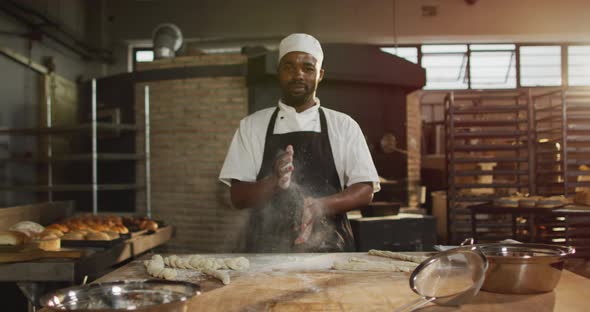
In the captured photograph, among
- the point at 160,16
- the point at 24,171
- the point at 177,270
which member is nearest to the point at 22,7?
the point at 24,171

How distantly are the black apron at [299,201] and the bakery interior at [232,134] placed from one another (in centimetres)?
17

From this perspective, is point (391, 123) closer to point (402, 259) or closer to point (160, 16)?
point (402, 259)

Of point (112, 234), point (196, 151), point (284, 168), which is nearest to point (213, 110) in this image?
point (196, 151)

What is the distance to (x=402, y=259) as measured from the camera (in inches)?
72.7

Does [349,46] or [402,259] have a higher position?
Answer: [349,46]

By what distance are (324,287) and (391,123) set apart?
5.27m

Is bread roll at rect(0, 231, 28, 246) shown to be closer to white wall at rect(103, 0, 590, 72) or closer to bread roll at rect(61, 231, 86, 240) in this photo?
bread roll at rect(61, 231, 86, 240)

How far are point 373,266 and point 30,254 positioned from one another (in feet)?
5.98

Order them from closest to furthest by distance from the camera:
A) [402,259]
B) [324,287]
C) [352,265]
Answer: [324,287] < [352,265] < [402,259]

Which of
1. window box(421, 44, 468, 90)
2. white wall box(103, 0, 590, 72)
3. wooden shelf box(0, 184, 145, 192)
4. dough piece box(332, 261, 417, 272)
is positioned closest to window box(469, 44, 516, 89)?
window box(421, 44, 468, 90)

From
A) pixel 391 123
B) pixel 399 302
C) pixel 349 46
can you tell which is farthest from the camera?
pixel 391 123

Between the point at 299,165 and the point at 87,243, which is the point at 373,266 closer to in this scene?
the point at 299,165

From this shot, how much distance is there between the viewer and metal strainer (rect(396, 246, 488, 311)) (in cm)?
120

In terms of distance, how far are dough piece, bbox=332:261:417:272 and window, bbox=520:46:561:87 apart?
Result: 9.68 m
